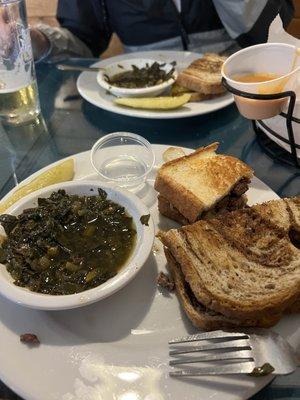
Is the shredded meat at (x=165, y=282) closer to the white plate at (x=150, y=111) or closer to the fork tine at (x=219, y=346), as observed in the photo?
the fork tine at (x=219, y=346)

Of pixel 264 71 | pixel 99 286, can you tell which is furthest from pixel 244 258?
pixel 264 71

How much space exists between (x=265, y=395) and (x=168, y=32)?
2681 mm

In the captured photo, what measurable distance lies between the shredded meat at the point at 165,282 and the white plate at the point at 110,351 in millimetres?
26

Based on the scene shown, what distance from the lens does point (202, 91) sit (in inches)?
89.5

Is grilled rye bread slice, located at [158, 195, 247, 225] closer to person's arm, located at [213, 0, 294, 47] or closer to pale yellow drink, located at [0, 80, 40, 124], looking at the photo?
pale yellow drink, located at [0, 80, 40, 124]

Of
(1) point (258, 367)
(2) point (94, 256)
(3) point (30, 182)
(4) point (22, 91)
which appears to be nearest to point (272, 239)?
(1) point (258, 367)

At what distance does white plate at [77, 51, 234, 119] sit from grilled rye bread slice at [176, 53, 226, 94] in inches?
2.9

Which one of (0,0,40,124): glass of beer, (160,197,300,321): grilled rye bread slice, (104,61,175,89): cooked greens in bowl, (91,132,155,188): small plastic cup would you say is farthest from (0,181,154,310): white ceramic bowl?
(104,61,175,89): cooked greens in bowl

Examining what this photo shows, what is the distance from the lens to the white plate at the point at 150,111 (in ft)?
7.13

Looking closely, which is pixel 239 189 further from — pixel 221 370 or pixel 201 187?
pixel 221 370

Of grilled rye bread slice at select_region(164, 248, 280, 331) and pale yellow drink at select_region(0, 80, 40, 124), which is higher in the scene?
pale yellow drink at select_region(0, 80, 40, 124)

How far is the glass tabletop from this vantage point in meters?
1.94

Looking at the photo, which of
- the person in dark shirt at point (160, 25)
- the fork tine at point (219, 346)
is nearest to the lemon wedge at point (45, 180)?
the fork tine at point (219, 346)

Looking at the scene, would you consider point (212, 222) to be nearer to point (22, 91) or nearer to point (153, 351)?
point (153, 351)
